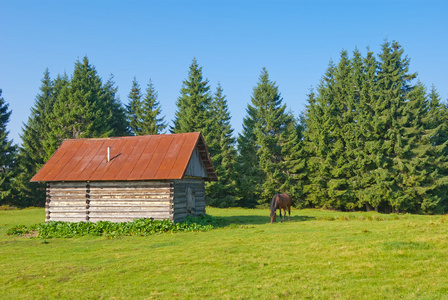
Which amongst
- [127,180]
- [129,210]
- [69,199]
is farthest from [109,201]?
[69,199]

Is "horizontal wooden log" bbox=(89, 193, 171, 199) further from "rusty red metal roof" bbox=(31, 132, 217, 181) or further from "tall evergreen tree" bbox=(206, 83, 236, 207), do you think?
"tall evergreen tree" bbox=(206, 83, 236, 207)

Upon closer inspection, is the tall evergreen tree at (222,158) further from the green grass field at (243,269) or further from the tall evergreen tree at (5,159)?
the green grass field at (243,269)

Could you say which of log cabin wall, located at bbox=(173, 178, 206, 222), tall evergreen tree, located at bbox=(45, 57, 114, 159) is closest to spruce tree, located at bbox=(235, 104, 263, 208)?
tall evergreen tree, located at bbox=(45, 57, 114, 159)

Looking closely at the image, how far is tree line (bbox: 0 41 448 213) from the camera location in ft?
135

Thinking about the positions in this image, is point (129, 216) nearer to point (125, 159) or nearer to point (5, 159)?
point (125, 159)

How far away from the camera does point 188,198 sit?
23.3m

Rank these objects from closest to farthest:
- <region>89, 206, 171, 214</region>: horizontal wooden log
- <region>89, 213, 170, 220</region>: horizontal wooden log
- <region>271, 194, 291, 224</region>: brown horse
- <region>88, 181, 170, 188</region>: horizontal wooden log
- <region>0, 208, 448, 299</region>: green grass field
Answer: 1. <region>0, 208, 448, 299</region>: green grass field
2. <region>89, 213, 170, 220</region>: horizontal wooden log
3. <region>89, 206, 171, 214</region>: horizontal wooden log
4. <region>88, 181, 170, 188</region>: horizontal wooden log
5. <region>271, 194, 291, 224</region>: brown horse

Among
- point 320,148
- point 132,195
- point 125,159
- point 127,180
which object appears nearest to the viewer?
point 127,180

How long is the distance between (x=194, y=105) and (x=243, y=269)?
134 ft

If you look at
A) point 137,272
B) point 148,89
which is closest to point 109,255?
point 137,272

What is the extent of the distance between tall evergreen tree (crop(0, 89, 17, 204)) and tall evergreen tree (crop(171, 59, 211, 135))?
74.8ft

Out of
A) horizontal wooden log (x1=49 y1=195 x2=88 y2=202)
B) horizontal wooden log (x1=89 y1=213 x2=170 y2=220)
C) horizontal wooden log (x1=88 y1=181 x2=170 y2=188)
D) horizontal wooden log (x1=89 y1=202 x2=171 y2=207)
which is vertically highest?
horizontal wooden log (x1=88 y1=181 x2=170 y2=188)

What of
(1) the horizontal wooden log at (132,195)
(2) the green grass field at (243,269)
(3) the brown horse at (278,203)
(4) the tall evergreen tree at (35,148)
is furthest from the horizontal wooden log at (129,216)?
(4) the tall evergreen tree at (35,148)

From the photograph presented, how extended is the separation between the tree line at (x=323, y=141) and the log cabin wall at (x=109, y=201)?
26.4 metres
